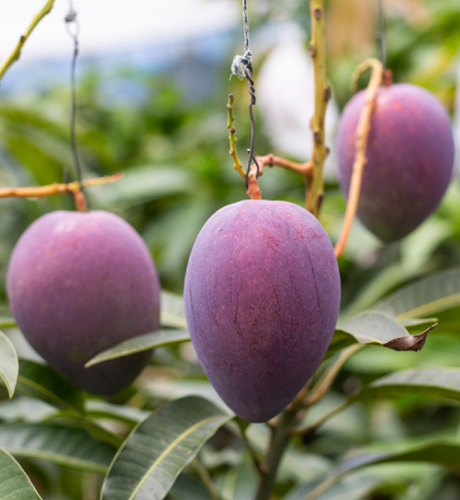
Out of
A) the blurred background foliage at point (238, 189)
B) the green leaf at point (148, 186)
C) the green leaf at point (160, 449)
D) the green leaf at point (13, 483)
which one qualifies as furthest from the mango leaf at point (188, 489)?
the green leaf at point (148, 186)

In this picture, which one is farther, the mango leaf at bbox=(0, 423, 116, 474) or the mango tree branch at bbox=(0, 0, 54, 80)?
the mango leaf at bbox=(0, 423, 116, 474)

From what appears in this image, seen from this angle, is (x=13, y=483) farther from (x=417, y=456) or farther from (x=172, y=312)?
(x=417, y=456)

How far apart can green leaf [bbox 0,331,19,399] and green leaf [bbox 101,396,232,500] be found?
4.3 inches

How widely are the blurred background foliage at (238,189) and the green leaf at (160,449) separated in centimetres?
14

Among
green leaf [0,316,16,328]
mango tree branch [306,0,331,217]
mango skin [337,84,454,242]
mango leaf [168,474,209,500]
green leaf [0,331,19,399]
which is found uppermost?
mango tree branch [306,0,331,217]

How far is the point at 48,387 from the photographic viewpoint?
585 millimetres

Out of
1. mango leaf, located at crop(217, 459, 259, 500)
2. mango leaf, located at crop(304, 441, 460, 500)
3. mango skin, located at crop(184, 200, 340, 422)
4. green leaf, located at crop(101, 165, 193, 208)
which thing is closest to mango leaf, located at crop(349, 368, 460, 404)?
mango leaf, located at crop(304, 441, 460, 500)

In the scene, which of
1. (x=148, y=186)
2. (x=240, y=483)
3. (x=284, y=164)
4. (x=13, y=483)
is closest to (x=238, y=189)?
(x=148, y=186)

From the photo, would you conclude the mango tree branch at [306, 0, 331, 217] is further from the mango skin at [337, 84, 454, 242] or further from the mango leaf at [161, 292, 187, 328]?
the mango leaf at [161, 292, 187, 328]

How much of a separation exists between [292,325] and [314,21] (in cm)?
27

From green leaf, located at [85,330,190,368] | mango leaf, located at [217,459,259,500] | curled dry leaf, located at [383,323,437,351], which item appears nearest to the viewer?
curled dry leaf, located at [383,323,437,351]

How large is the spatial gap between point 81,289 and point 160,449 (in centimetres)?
15

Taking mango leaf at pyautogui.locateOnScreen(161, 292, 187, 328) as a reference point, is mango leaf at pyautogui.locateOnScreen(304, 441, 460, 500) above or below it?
below

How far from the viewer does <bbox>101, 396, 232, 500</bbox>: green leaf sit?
1.47ft
